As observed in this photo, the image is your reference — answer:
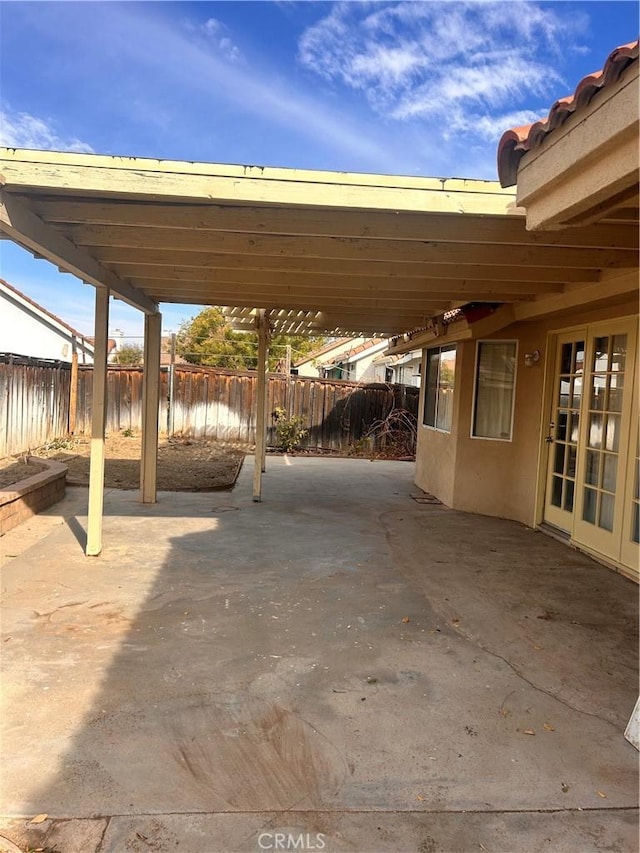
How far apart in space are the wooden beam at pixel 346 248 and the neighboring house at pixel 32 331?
12185 millimetres

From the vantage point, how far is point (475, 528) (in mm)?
6602

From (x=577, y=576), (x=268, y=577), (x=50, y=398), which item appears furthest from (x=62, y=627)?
(x=50, y=398)

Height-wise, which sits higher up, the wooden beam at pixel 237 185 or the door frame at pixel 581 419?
the wooden beam at pixel 237 185

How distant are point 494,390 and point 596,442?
6.71 feet

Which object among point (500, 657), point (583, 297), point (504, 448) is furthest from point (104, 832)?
point (504, 448)

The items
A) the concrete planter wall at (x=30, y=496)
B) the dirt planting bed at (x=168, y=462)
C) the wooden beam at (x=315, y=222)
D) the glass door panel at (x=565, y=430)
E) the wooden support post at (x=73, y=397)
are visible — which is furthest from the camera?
the wooden support post at (x=73, y=397)

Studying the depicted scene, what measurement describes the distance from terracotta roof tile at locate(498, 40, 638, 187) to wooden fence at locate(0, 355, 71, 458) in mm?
9547

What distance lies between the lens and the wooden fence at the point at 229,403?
44.5ft

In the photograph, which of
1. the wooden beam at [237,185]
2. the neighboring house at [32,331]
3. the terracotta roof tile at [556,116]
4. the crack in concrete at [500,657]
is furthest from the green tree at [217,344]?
the terracotta roof tile at [556,116]

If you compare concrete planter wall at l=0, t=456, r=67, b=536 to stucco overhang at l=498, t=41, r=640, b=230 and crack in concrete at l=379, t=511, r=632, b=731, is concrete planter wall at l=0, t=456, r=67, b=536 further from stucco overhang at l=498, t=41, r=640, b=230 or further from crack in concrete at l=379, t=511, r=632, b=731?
stucco overhang at l=498, t=41, r=640, b=230

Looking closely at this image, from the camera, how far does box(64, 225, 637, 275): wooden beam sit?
4.09 metres

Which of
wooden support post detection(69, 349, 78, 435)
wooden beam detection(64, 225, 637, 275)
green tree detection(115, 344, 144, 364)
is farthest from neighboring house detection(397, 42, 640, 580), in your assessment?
green tree detection(115, 344, 144, 364)

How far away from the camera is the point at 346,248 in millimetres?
4207

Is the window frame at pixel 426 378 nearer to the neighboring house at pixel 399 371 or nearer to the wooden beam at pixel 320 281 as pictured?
the wooden beam at pixel 320 281
